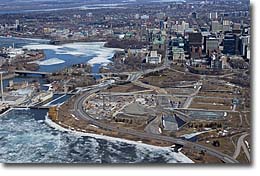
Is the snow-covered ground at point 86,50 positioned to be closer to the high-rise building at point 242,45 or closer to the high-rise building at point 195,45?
the high-rise building at point 195,45

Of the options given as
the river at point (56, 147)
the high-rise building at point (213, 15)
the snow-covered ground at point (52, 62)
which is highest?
the high-rise building at point (213, 15)

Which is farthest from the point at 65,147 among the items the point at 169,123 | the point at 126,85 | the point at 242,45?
the point at 242,45

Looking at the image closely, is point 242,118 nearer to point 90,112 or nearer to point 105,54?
point 90,112

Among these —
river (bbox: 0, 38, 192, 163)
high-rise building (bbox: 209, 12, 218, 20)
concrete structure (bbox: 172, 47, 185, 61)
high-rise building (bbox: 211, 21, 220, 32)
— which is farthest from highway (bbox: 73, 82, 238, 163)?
high-rise building (bbox: 211, 21, 220, 32)

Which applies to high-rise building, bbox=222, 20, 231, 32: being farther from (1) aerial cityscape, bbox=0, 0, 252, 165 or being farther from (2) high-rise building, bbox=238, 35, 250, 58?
(2) high-rise building, bbox=238, 35, 250, 58

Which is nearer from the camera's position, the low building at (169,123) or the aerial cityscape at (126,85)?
the aerial cityscape at (126,85)

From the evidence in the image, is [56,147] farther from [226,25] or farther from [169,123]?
[226,25]

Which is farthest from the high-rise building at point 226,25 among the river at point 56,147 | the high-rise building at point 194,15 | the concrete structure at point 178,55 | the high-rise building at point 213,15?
the river at point 56,147

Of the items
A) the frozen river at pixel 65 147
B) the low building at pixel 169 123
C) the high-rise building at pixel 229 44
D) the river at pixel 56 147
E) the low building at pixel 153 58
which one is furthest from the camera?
the high-rise building at pixel 229 44

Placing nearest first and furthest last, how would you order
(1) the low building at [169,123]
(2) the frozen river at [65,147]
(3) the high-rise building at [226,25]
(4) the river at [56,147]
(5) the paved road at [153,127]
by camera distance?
(4) the river at [56,147] < (2) the frozen river at [65,147] < (5) the paved road at [153,127] < (1) the low building at [169,123] < (3) the high-rise building at [226,25]
